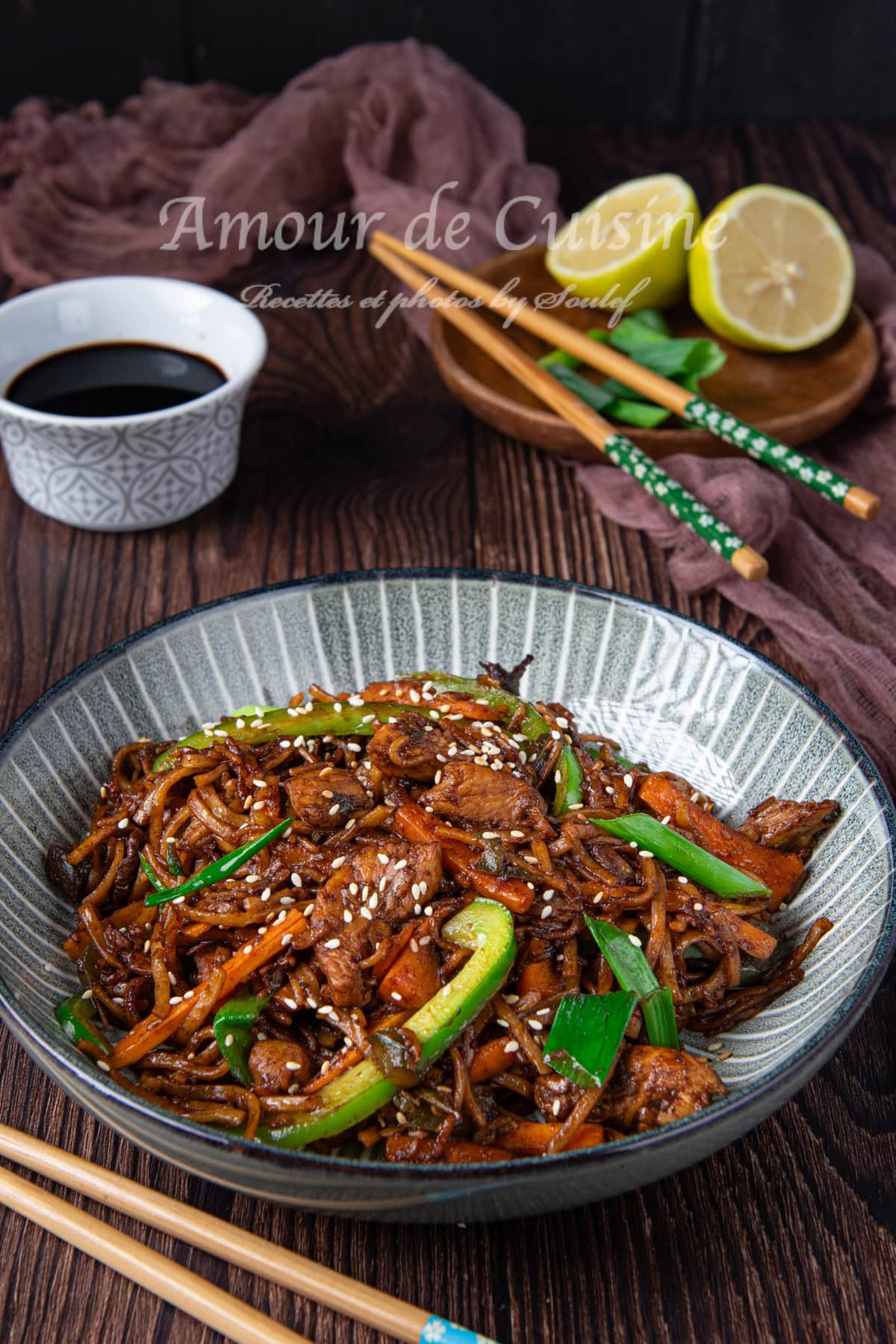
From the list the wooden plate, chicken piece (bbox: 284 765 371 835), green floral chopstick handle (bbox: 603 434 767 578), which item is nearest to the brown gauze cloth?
the wooden plate

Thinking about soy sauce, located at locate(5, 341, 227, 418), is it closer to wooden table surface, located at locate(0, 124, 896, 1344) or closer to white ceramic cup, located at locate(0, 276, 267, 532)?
white ceramic cup, located at locate(0, 276, 267, 532)

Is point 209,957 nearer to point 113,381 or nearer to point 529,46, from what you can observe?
point 113,381

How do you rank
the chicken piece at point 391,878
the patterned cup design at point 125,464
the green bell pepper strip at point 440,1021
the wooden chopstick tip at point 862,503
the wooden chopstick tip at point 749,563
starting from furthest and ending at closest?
the patterned cup design at point 125,464 < the wooden chopstick tip at point 862,503 < the wooden chopstick tip at point 749,563 < the chicken piece at point 391,878 < the green bell pepper strip at point 440,1021

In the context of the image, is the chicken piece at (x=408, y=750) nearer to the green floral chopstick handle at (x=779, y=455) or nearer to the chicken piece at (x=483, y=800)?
the chicken piece at (x=483, y=800)

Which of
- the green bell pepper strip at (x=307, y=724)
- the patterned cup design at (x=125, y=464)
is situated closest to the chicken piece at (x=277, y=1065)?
the green bell pepper strip at (x=307, y=724)

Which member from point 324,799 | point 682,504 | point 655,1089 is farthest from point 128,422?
point 655,1089

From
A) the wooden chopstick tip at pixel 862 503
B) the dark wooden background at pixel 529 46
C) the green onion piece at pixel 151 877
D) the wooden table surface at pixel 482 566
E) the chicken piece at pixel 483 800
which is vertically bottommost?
the wooden table surface at pixel 482 566

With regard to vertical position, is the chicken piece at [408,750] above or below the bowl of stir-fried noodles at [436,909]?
above
